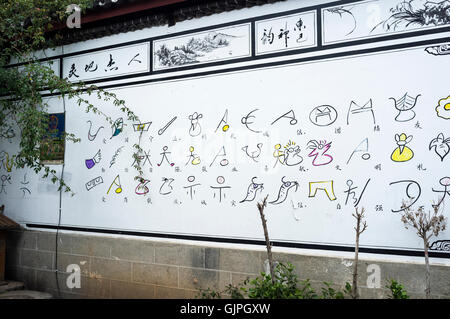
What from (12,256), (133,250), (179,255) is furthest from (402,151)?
(12,256)

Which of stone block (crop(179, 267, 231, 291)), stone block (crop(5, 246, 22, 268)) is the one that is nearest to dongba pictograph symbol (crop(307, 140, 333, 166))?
stone block (crop(179, 267, 231, 291))

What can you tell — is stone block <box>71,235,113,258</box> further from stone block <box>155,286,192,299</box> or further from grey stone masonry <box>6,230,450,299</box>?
stone block <box>155,286,192,299</box>

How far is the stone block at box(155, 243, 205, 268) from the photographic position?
4.32 m

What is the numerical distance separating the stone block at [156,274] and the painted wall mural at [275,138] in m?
0.44

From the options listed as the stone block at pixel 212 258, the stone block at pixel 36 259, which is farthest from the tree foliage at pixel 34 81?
the stone block at pixel 212 258

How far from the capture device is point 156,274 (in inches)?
180

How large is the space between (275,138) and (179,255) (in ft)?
5.73

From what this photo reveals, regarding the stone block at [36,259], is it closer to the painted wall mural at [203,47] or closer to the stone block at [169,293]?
the stone block at [169,293]

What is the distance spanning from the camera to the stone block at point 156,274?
4.48 metres

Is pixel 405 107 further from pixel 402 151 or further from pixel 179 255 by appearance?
pixel 179 255

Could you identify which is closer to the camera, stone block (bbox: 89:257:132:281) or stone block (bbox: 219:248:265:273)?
stone block (bbox: 219:248:265:273)

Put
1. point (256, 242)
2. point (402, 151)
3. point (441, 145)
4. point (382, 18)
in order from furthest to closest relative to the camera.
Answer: point (256, 242) → point (382, 18) → point (402, 151) → point (441, 145)

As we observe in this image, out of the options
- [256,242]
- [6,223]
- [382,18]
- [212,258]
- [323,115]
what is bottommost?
[212,258]

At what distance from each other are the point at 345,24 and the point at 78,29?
3.53 m
